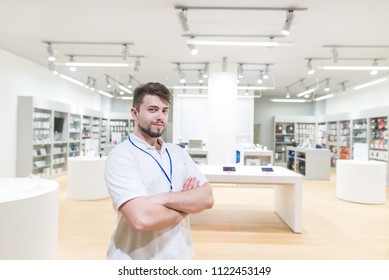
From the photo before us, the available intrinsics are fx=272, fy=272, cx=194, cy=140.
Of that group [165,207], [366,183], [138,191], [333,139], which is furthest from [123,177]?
[333,139]

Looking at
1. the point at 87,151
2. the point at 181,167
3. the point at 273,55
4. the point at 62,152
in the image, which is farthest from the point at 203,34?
the point at 62,152

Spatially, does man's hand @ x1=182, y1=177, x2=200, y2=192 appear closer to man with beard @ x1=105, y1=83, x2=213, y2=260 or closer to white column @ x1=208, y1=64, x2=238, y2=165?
man with beard @ x1=105, y1=83, x2=213, y2=260

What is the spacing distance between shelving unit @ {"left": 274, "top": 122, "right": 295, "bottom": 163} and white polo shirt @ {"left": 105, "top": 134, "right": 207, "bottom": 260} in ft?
42.6

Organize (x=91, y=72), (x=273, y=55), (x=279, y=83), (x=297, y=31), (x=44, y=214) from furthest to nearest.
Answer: (x=279, y=83)
(x=91, y=72)
(x=273, y=55)
(x=297, y=31)
(x=44, y=214)

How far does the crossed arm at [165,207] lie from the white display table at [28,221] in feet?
4.78

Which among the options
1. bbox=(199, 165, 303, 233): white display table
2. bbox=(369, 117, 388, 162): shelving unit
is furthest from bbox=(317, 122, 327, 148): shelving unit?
bbox=(199, 165, 303, 233): white display table

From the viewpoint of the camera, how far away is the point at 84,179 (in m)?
6.02

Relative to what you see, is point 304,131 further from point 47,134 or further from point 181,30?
point 47,134

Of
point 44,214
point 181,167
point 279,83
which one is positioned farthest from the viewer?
point 279,83

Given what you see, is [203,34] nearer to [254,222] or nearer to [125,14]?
[125,14]

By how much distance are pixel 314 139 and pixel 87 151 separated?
1113 centimetres

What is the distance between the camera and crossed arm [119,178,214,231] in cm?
131

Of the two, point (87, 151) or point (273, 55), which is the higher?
point (273, 55)

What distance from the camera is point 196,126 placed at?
11.4 meters
